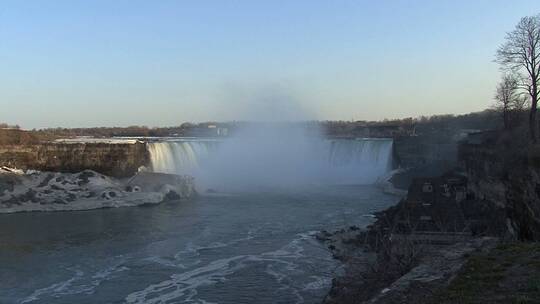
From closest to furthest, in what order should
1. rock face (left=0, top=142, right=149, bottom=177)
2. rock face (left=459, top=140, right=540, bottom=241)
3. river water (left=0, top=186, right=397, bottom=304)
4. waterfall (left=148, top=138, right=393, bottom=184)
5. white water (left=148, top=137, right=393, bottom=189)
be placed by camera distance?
rock face (left=459, top=140, right=540, bottom=241) → river water (left=0, top=186, right=397, bottom=304) → rock face (left=0, top=142, right=149, bottom=177) → white water (left=148, top=137, right=393, bottom=189) → waterfall (left=148, top=138, right=393, bottom=184)

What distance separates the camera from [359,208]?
31.3 m

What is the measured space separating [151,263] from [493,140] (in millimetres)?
21459

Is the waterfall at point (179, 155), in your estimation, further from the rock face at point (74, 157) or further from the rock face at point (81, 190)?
the rock face at point (81, 190)

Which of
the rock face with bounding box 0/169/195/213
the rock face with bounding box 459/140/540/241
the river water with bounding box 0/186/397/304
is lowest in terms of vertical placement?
the river water with bounding box 0/186/397/304

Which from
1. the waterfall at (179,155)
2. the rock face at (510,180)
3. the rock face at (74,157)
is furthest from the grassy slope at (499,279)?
the waterfall at (179,155)

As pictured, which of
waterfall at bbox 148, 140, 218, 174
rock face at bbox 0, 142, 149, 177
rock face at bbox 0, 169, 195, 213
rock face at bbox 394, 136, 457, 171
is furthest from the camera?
rock face at bbox 394, 136, 457, 171

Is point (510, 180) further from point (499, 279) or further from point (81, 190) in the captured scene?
point (81, 190)

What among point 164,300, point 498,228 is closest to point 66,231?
point 164,300

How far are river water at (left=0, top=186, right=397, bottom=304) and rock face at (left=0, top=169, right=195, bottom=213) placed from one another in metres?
1.67

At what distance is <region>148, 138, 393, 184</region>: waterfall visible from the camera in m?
47.6

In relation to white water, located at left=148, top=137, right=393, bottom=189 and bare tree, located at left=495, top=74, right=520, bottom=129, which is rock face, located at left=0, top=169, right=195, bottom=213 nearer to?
white water, located at left=148, top=137, right=393, bottom=189

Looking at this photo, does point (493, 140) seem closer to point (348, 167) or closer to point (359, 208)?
point (359, 208)

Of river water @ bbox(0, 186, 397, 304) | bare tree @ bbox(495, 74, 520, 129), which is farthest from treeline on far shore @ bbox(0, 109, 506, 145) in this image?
river water @ bbox(0, 186, 397, 304)

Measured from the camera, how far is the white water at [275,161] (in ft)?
154
